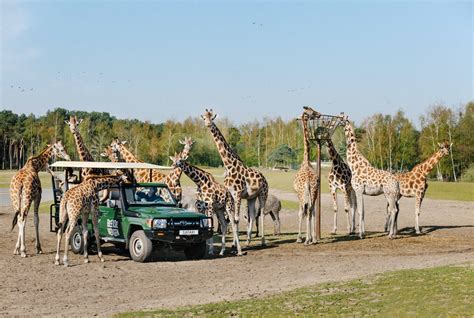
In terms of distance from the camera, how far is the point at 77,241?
1834 centimetres

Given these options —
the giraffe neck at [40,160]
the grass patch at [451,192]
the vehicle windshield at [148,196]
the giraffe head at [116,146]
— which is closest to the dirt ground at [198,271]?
the vehicle windshield at [148,196]

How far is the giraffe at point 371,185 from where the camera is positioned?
21.9 m

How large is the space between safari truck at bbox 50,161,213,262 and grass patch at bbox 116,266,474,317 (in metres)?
4.92

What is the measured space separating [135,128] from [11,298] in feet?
318

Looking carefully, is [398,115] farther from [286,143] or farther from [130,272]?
[130,272]

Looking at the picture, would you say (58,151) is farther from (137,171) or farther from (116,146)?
(137,171)

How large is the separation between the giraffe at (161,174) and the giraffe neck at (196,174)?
5.27ft

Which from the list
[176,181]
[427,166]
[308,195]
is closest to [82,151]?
[176,181]

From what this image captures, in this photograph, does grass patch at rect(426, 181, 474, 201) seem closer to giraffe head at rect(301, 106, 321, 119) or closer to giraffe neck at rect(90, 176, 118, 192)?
giraffe head at rect(301, 106, 321, 119)

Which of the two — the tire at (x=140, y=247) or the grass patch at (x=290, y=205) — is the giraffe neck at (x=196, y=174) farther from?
the grass patch at (x=290, y=205)

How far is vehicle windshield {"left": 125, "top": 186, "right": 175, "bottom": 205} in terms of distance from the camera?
1767 cm

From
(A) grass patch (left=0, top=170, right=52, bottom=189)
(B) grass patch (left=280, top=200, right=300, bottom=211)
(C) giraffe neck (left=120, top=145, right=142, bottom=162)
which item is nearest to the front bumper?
(C) giraffe neck (left=120, top=145, right=142, bottom=162)

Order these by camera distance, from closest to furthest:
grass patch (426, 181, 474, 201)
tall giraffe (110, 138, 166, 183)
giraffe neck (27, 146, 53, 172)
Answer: giraffe neck (27, 146, 53, 172) → tall giraffe (110, 138, 166, 183) → grass patch (426, 181, 474, 201)

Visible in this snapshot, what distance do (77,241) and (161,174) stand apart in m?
5.38
